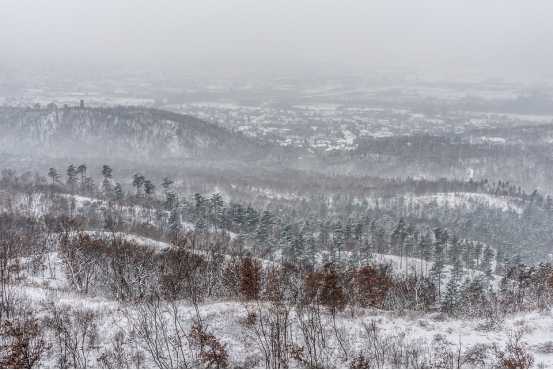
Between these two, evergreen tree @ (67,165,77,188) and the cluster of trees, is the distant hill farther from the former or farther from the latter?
the cluster of trees

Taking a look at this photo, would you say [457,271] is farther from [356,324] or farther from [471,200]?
[471,200]

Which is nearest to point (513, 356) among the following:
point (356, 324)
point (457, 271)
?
point (356, 324)

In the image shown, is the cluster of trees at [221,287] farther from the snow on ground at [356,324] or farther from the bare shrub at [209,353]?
the snow on ground at [356,324]

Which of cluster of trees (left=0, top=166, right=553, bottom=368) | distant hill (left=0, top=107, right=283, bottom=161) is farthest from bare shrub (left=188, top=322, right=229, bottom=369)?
distant hill (left=0, top=107, right=283, bottom=161)

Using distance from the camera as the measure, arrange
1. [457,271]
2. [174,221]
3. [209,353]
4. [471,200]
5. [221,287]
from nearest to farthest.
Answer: [209,353] < [221,287] < [457,271] < [174,221] < [471,200]

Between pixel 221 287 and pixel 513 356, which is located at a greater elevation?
pixel 513 356

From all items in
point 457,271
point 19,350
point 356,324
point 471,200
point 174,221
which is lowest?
point 457,271

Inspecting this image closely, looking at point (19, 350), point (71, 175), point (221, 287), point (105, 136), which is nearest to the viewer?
point (19, 350)

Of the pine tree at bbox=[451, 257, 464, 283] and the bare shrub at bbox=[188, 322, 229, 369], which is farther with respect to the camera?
the pine tree at bbox=[451, 257, 464, 283]
